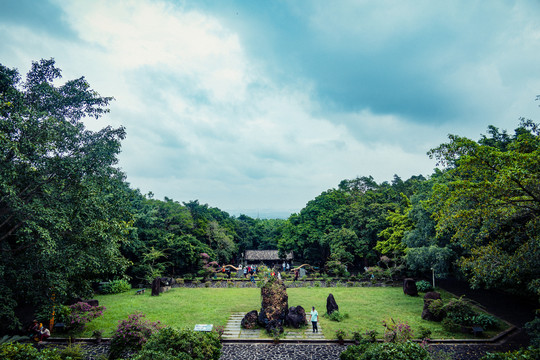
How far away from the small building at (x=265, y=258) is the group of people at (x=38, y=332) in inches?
1071

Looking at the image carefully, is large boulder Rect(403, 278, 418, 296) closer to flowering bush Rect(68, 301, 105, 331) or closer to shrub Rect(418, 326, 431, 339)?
shrub Rect(418, 326, 431, 339)

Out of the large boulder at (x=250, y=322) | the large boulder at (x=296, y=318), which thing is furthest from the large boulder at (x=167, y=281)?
the large boulder at (x=296, y=318)

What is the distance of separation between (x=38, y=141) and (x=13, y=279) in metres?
5.30

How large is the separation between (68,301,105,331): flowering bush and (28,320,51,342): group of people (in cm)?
91

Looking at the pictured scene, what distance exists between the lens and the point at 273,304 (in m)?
13.1

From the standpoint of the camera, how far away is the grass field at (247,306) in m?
13.2

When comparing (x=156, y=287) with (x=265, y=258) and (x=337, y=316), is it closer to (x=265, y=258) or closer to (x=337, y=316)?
(x=337, y=316)

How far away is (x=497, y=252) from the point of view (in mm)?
9914

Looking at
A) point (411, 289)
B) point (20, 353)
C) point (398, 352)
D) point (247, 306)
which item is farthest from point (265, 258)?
point (398, 352)

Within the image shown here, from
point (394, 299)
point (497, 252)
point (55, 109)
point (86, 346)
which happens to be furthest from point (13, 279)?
point (394, 299)

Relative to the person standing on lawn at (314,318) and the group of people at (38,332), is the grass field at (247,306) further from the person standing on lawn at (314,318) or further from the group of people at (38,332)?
the group of people at (38,332)

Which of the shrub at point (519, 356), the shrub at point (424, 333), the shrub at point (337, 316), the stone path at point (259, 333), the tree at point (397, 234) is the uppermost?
the tree at point (397, 234)

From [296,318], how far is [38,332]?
35.4ft

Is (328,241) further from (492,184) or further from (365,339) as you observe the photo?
(492,184)
